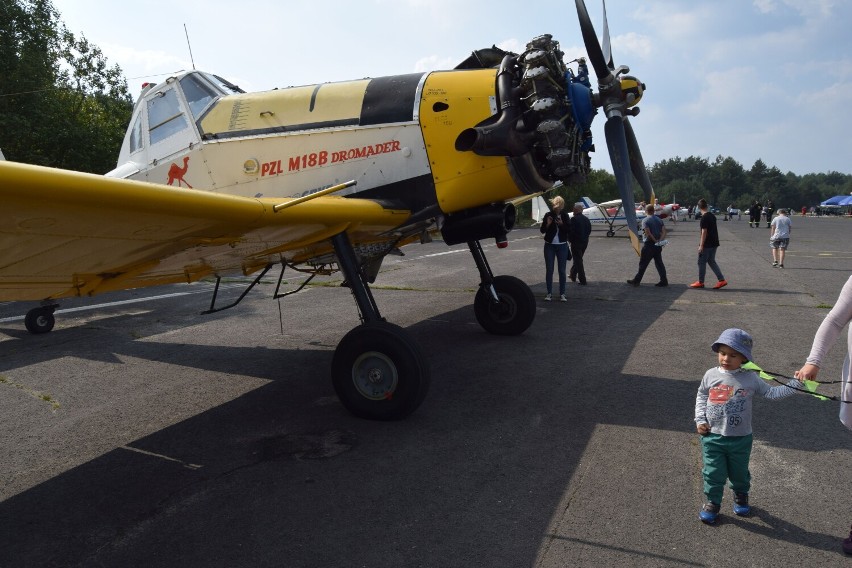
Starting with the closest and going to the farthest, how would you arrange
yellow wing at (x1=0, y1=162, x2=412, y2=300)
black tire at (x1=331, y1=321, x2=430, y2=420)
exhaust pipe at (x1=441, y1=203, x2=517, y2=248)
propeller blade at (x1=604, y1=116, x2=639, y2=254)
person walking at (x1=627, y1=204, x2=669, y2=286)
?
yellow wing at (x1=0, y1=162, x2=412, y2=300)
black tire at (x1=331, y1=321, x2=430, y2=420)
exhaust pipe at (x1=441, y1=203, x2=517, y2=248)
propeller blade at (x1=604, y1=116, x2=639, y2=254)
person walking at (x1=627, y1=204, x2=669, y2=286)

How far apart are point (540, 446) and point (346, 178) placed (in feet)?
9.74

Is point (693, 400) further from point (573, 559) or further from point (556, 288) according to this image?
point (556, 288)

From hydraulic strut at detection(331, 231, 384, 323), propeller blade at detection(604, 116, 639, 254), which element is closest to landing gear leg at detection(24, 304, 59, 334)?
hydraulic strut at detection(331, 231, 384, 323)

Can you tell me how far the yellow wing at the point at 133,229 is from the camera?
2.80 m

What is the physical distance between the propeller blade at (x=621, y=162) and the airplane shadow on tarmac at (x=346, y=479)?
1640 mm

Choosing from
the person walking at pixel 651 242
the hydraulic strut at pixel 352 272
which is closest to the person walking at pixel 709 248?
the person walking at pixel 651 242

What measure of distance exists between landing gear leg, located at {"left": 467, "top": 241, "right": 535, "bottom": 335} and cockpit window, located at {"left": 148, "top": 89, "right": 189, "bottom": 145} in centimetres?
375

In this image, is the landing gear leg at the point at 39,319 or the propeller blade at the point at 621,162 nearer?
the propeller blade at the point at 621,162

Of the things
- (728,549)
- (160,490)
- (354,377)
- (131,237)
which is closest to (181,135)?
(131,237)

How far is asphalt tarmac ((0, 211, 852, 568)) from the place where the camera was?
302 cm

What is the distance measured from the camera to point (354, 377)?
4812mm

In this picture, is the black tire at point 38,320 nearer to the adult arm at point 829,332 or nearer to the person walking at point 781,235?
the adult arm at point 829,332

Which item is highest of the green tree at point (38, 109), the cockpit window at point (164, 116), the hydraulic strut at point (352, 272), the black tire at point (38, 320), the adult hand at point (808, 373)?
the green tree at point (38, 109)

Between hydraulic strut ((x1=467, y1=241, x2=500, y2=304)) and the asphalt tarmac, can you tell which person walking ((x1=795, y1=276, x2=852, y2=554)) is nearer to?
the asphalt tarmac
